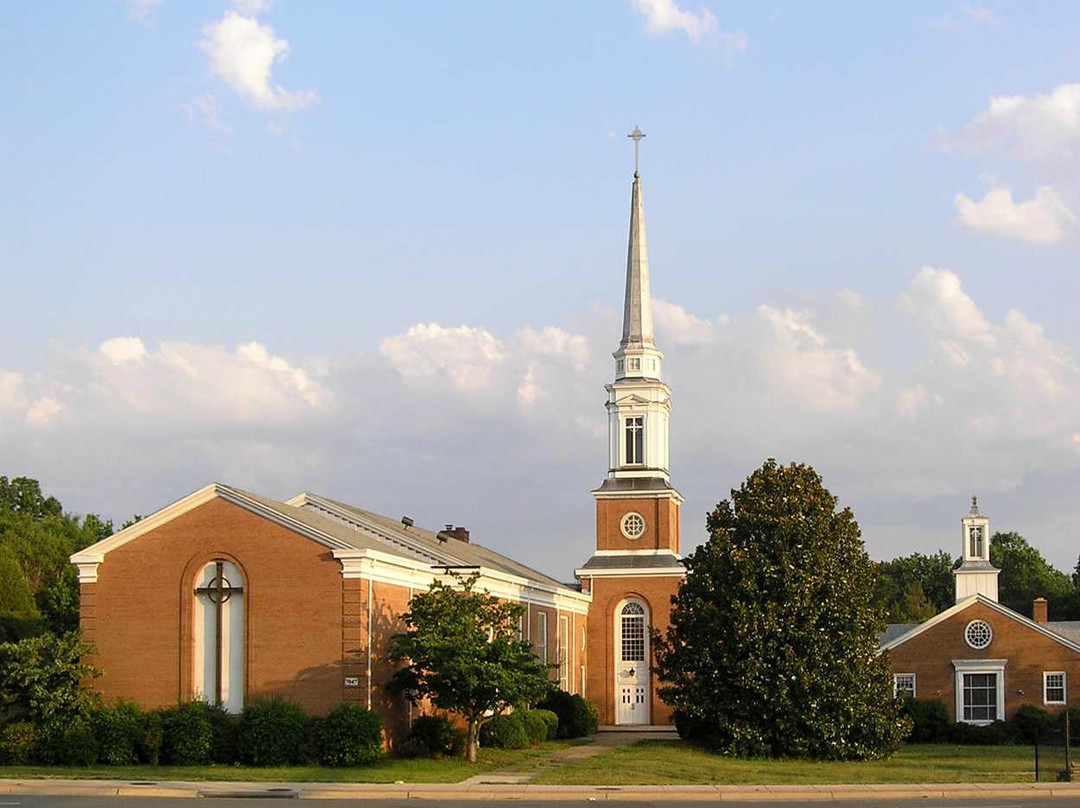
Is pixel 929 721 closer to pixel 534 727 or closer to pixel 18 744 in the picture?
pixel 534 727

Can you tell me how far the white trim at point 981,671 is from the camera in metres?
62.5

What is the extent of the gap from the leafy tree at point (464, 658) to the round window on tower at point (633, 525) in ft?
87.8

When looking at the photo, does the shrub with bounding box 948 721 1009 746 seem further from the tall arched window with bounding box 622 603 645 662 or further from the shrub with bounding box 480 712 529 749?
the shrub with bounding box 480 712 529 749

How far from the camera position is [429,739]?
139ft

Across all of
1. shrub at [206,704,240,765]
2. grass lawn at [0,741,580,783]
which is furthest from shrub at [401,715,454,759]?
shrub at [206,704,240,765]

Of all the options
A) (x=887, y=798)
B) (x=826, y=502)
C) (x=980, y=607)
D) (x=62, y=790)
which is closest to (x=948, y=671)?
(x=980, y=607)

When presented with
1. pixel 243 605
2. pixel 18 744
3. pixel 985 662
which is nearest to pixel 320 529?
pixel 243 605

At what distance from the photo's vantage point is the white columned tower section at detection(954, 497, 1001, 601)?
70.8 metres

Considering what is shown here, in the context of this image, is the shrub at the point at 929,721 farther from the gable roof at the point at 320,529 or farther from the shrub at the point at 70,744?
the shrub at the point at 70,744

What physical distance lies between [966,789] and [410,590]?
17.3m

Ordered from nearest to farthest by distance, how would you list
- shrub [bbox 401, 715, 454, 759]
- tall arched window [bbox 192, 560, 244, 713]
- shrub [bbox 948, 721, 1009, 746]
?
tall arched window [bbox 192, 560, 244, 713], shrub [bbox 401, 715, 454, 759], shrub [bbox 948, 721, 1009, 746]

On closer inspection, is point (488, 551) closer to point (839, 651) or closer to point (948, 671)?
point (948, 671)

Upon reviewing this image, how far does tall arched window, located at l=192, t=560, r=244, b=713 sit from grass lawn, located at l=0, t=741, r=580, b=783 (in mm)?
2880

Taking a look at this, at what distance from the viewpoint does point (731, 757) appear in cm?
4512
